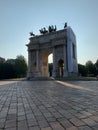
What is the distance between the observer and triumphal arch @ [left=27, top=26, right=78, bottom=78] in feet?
124

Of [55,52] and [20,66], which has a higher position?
[55,52]

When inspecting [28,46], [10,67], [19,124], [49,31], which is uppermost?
[49,31]

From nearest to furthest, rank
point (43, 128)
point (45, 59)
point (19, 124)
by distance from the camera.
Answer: point (43, 128) < point (19, 124) < point (45, 59)

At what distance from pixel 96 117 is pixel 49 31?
1598 inches

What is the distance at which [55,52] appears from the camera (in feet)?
132

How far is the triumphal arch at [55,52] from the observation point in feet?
124

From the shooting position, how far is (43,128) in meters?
3.21

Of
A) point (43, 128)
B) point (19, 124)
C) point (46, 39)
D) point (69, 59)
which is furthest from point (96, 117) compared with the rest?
point (46, 39)

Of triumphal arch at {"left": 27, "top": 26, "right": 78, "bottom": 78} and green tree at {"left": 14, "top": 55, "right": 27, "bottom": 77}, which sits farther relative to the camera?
green tree at {"left": 14, "top": 55, "right": 27, "bottom": 77}

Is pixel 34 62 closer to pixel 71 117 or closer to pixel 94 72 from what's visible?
pixel 94 72

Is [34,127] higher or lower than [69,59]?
lower

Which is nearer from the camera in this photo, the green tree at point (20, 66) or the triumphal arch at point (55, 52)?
the triumphal arch at point (55, 52)

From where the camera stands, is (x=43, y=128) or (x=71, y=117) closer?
(x=43, y=128)

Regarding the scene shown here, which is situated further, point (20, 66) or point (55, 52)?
point (20, 66)
